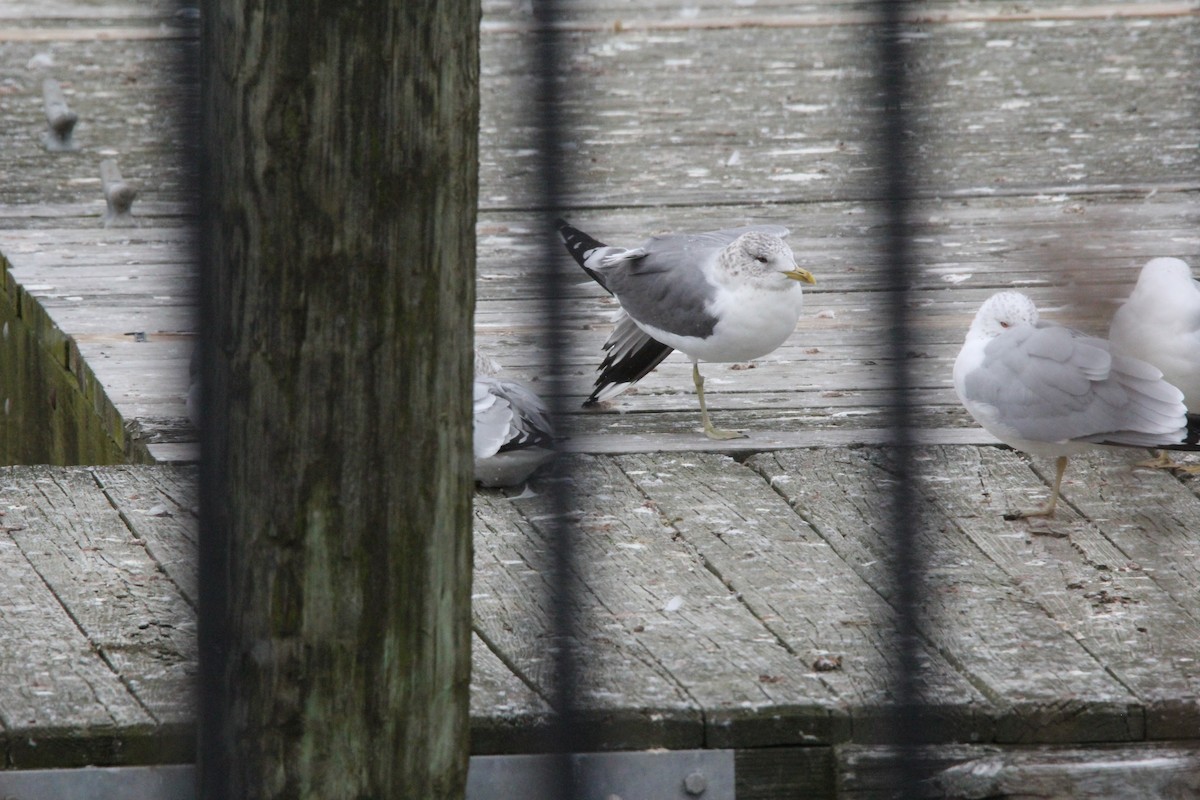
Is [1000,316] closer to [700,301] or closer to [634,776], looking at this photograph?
[700,301]

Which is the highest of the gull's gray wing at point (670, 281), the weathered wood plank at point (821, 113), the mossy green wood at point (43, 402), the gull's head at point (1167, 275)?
the weathered wood plank at point (821, 113)

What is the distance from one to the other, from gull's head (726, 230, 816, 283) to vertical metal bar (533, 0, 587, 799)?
9.96ft

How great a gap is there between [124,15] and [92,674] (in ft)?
26.2

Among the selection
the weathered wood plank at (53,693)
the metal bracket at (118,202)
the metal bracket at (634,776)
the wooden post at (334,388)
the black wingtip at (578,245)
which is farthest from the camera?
the metal bracket at (118,202)

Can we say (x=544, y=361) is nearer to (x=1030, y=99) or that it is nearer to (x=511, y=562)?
(x=511, y=562)

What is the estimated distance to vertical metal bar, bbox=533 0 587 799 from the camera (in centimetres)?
120

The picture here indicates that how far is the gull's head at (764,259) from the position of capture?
445cm

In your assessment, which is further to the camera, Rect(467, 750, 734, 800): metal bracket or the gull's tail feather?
the gull's tail feather

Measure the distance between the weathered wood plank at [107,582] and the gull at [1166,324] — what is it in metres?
2.26

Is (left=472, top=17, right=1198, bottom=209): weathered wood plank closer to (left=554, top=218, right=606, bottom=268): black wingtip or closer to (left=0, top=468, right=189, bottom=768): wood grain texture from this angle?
(left=554, top=218, right=606, bottom=268): black wingtip

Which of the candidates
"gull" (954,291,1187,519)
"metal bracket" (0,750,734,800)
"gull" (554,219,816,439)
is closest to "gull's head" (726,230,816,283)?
"gull" (554,219,816,439)

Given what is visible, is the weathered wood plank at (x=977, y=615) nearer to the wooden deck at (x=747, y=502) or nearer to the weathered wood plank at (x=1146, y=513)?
the wooden deck at (x=747, y=502)

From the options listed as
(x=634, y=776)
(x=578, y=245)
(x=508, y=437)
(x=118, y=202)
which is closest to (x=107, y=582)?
(x=508, y=437)

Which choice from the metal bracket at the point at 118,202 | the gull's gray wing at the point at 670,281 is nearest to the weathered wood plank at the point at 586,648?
the gull's gray wing at the point at 670,281
